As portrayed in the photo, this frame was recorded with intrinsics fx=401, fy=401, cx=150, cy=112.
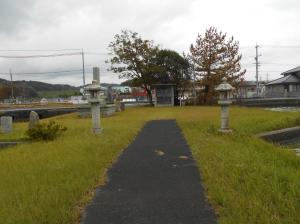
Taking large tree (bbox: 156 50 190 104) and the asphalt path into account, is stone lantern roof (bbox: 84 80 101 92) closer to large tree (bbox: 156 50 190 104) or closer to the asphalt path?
the asphalt path

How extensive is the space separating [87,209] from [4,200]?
1.38 meters

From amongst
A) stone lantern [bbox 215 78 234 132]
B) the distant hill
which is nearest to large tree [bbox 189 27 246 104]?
stone lantern [bbox 215 78 234 132]

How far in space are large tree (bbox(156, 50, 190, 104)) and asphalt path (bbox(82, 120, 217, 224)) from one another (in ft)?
125

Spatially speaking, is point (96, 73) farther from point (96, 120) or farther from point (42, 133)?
point (42, 133)

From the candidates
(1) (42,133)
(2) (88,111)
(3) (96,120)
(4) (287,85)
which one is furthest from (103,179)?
(4) (287,85)

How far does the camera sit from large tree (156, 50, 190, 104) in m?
48.1

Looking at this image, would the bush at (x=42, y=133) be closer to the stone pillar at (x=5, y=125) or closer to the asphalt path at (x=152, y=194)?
the stone pillar at (x=5, y=125)

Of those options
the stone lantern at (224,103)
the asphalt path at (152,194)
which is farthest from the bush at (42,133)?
the stone lantern at (224,103)

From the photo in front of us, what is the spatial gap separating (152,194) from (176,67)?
42.9 metres

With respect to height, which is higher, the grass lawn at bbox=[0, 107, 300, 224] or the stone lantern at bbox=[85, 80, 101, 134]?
the stone lantern at bbox=[85, 80, 101, 134]

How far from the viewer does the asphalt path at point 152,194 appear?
5.18 meters

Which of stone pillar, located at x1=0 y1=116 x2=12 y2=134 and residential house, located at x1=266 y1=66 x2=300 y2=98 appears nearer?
stone pillar, located at x1=0 y1=116 x2=12 y2=134

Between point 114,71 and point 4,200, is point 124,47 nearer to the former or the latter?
point 114,71

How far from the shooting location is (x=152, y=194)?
630cm
